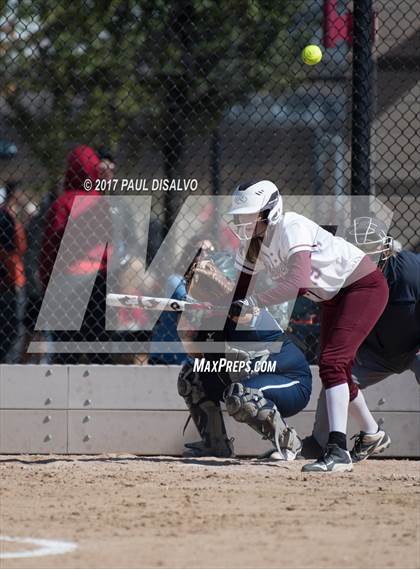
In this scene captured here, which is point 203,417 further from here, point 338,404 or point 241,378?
point 338,404

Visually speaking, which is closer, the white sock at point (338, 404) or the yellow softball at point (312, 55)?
the white sock at point (338, 404)

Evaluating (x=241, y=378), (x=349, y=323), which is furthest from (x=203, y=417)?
(x=349, y=323)

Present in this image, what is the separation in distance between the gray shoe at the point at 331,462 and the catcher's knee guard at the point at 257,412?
1.45 feet

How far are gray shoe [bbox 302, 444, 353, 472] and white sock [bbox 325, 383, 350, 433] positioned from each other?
0.11 m

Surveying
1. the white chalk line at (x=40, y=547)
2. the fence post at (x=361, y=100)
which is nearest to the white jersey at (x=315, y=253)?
the fence post at (x=361, y=100)

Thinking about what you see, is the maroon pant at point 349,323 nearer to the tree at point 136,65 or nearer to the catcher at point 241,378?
the catcher at point 241,378

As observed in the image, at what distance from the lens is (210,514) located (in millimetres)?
4664

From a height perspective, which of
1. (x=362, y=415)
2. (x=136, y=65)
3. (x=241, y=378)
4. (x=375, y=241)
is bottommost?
(x=362, y=415)

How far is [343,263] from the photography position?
6.10 meters

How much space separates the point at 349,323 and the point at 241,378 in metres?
0.93

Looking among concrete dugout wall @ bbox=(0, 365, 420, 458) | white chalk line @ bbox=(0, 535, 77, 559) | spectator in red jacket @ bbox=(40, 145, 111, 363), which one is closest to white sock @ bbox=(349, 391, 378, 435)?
concrete dugout wall @ bbox=(0, 365, 420, 458)

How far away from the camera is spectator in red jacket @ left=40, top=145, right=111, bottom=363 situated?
7.31 meters

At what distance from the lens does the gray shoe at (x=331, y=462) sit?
5965mm

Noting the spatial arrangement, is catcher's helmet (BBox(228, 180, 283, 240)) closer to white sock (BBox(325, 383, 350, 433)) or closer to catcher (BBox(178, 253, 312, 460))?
catcher (BBox(178, 253, 312, 460))
